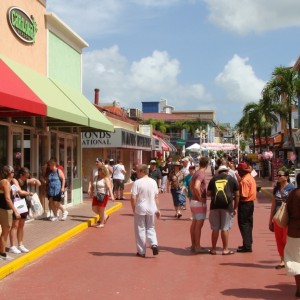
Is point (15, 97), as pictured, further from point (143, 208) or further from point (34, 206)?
point (143, 208)

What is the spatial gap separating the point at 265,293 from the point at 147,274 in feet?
6.27

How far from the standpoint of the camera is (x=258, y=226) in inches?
546

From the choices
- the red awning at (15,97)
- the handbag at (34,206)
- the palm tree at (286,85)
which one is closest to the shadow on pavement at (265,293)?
the handbag at (34,206)

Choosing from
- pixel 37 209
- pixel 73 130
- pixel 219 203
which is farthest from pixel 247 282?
pixel 73 130

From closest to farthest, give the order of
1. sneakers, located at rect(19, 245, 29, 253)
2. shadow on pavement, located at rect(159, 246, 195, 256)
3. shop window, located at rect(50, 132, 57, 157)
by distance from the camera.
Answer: sneakers, located at rect(19, 245, 29, 253) → shadow on pavement, located at rect(159, 246, 195, 256) → shop window, located at rect(50, 132, 57, 157)

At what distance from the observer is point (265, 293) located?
22.6 feet

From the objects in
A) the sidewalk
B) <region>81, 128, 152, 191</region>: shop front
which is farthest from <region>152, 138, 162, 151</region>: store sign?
the sidewalk

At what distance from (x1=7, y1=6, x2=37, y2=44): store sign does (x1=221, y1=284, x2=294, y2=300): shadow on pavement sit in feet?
28.9

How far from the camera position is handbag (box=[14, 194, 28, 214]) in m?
8.96

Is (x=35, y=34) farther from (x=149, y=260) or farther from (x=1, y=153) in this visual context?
(x=149, y=260)

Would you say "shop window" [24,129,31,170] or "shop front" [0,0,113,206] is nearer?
"shop front" [0,0,113,206]

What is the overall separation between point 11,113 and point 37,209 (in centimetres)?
311

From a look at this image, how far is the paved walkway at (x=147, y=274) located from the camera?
6934 mm

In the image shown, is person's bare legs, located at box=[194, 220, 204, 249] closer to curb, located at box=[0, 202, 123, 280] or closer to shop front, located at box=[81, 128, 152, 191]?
curb, located at box=[0, 202, 123, 280]
